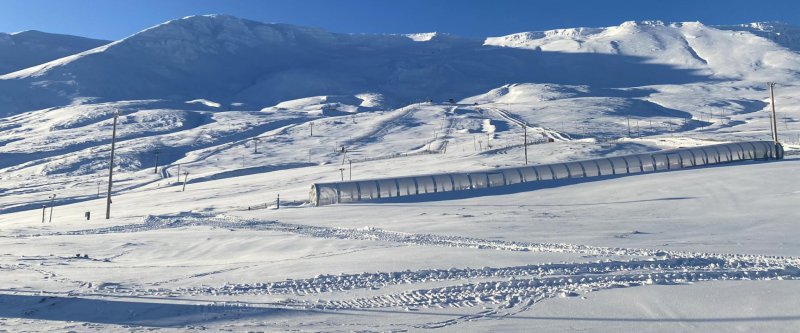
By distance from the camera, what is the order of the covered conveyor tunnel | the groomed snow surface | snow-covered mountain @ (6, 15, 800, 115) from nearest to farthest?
1. the groomed snow surface
2. the covered conveyor tunnel
3. snow-covered mountain @ (6, 15, 800, 115)

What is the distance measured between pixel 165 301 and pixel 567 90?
474 ft

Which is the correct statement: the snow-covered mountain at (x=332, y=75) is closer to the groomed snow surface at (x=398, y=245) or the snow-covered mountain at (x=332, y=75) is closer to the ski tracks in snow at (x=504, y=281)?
the groomed snow surface at (x=398, y=245)

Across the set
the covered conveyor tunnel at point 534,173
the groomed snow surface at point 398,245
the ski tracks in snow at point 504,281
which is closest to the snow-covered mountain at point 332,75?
the groomed snow surface at point 398,245

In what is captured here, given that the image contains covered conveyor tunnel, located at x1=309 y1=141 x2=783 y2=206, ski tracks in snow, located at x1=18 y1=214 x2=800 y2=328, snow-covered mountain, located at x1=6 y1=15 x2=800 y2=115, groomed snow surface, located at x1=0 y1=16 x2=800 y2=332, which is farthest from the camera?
snow-covered mountain, located at x1=6 y1=15 x2=800 y2=115

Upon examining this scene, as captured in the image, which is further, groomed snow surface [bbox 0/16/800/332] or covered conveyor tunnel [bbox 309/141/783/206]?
covered conveyor tunnel [bbox 309/141/783/206]

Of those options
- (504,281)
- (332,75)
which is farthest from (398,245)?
(332,75)

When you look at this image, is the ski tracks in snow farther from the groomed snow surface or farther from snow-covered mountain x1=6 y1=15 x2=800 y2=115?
snow-covered mountain x1=6 y1=15 x2=800 y2=115

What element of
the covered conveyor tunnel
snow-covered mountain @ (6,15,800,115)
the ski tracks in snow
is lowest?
the ski tracks in snow

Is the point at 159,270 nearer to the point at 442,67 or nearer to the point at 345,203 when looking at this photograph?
the point at 345,203

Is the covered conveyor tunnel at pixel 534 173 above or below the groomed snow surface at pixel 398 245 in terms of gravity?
above

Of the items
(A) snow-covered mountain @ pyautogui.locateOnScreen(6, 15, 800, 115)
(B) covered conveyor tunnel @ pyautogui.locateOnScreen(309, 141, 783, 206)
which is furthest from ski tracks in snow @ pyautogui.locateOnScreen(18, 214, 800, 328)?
(A) snow-covered mountain @ pyautogui.locateOnScreen(6, 15, 800, 115)

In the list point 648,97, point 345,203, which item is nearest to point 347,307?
point 345,203

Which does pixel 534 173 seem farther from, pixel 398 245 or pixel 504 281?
pixel 504 281

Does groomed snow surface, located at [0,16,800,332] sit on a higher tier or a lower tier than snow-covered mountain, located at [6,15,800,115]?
lower
